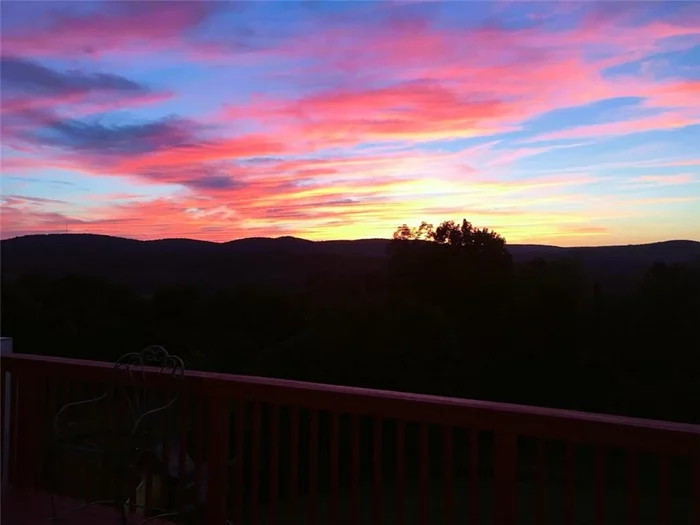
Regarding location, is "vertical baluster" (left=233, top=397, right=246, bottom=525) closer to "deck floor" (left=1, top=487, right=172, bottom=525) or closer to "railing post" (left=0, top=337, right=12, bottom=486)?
"deck floor" (left=1, top=487, right=172, bottom=525)

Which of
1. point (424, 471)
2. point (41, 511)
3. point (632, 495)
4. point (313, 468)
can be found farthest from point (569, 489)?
point (41, 511)

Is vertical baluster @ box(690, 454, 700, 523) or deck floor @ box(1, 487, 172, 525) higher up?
vertical baluster @ box(690, 454, 700, 523)

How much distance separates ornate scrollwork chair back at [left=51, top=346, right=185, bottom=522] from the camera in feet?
9.70

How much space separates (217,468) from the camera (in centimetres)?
302

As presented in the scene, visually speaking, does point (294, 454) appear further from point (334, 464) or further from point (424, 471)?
point (424, 471)

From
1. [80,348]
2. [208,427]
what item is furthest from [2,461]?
[80,348]

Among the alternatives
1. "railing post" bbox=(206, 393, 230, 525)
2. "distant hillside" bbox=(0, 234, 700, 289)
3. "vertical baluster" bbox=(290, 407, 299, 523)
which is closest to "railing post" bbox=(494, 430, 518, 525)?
"vertical baluster" bbox=(290, 407, 299, 523)

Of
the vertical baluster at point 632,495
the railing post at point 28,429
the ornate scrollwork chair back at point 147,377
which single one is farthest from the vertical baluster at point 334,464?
the railing post at point 28,429

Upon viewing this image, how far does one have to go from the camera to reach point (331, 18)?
22.6ft

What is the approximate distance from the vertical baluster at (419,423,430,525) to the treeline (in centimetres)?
1178

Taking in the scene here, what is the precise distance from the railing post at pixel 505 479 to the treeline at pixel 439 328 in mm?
12092

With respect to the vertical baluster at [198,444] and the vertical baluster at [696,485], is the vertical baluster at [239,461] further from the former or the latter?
the vertical baluster at [696,485]

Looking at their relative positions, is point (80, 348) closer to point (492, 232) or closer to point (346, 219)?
point (346, 219)

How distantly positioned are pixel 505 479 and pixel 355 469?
59 cm
